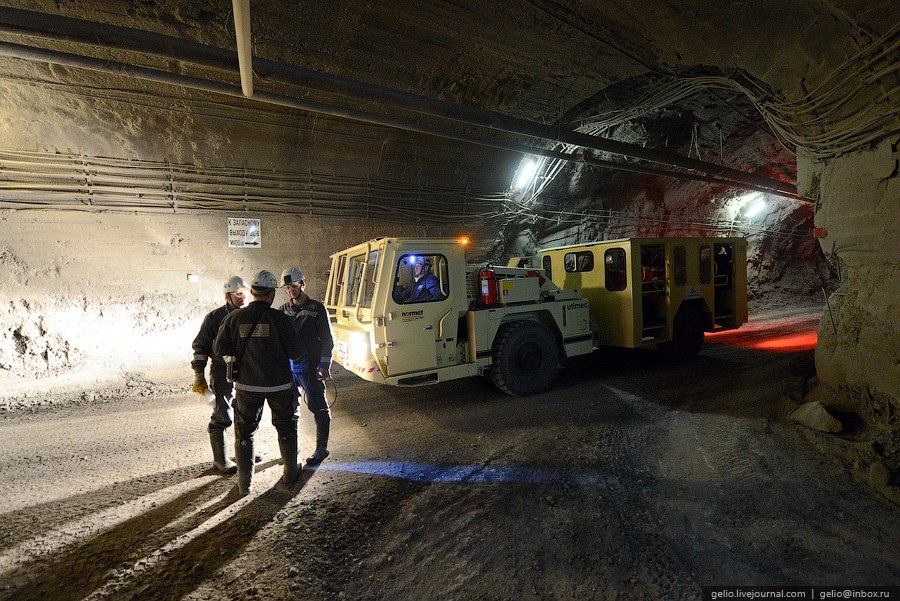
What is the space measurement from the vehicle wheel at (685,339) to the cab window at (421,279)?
4.59 m

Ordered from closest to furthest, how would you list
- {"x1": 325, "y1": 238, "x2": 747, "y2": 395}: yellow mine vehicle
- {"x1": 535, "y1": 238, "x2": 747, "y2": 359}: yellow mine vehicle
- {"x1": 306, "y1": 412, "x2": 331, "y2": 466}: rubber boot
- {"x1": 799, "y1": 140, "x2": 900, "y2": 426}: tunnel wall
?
{"x1": 799, "y1": 140, "x2": 900, "y2": 426}: tunnel wall, {"x1": 306, "y1": 412, "x2": 331, "y2": 466}: rubber boot, {"x1": 325, "y1": 238, "x2": 747, "y2": 395}: yellow mine vehicle, {"x1": 535, "y1": 238, "x2": 747, "y2": 359}: yellow mine vehicle

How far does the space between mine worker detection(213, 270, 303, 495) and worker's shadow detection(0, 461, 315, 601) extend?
1.41 feet

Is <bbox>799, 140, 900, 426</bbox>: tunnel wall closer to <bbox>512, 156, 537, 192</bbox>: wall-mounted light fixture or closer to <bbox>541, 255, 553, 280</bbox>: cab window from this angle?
<bbox>541, 255, 553, 280</bbox>: cab window

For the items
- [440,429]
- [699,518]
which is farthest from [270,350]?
[699,518]

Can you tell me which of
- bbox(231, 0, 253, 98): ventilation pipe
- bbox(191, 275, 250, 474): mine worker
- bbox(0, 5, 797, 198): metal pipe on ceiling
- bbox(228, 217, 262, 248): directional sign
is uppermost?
bbox(0, 5, 797, 198): metal pipe on ceiling

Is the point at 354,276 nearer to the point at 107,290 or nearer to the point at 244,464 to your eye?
the point at 244,464

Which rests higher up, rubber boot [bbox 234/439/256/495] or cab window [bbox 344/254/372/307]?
cab window [bbox 344/254/372/307]

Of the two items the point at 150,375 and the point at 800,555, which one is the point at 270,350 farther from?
the point at 150,375

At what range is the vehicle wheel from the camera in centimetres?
736

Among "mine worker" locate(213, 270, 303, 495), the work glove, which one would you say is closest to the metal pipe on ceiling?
"mine worker" locate(213, 270, 303, 495)

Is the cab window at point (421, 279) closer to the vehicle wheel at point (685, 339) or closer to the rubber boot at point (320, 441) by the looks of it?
the rubber boot at point (320, 441)

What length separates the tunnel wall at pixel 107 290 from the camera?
19.8ft

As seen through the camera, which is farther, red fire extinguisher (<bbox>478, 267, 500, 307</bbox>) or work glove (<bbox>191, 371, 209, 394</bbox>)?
red fire extinguisher (<bbox>478, 267, 500, 307</bbox>)

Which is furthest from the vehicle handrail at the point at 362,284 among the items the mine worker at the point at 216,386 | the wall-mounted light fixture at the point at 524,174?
the wall-mounted light fixture at the point at 524,174
